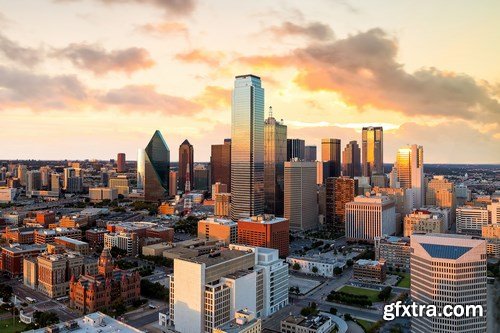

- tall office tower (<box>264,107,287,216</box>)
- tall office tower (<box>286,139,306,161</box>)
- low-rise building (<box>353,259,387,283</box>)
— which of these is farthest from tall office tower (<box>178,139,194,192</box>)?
low-rise building (<box>353,259,387,283</box>)

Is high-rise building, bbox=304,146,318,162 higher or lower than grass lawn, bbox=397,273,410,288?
higher

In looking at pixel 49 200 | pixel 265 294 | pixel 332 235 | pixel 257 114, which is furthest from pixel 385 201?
pixel 49 200

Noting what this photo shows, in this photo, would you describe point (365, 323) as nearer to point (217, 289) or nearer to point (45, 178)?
point (217, 289)

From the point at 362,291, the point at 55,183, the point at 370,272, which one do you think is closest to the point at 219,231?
the point at 370,272

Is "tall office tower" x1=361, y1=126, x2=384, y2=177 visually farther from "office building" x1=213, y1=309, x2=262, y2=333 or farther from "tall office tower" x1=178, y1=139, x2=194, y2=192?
"office building" x1=213, y1=309, x2=262, y2=333

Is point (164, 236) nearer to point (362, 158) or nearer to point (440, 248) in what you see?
point (440, 248)

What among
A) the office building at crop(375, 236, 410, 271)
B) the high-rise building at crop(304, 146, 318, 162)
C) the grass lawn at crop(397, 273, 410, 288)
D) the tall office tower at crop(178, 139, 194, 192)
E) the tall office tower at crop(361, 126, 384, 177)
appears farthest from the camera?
the high-rise building at crop(304, 146, 318, 162)
